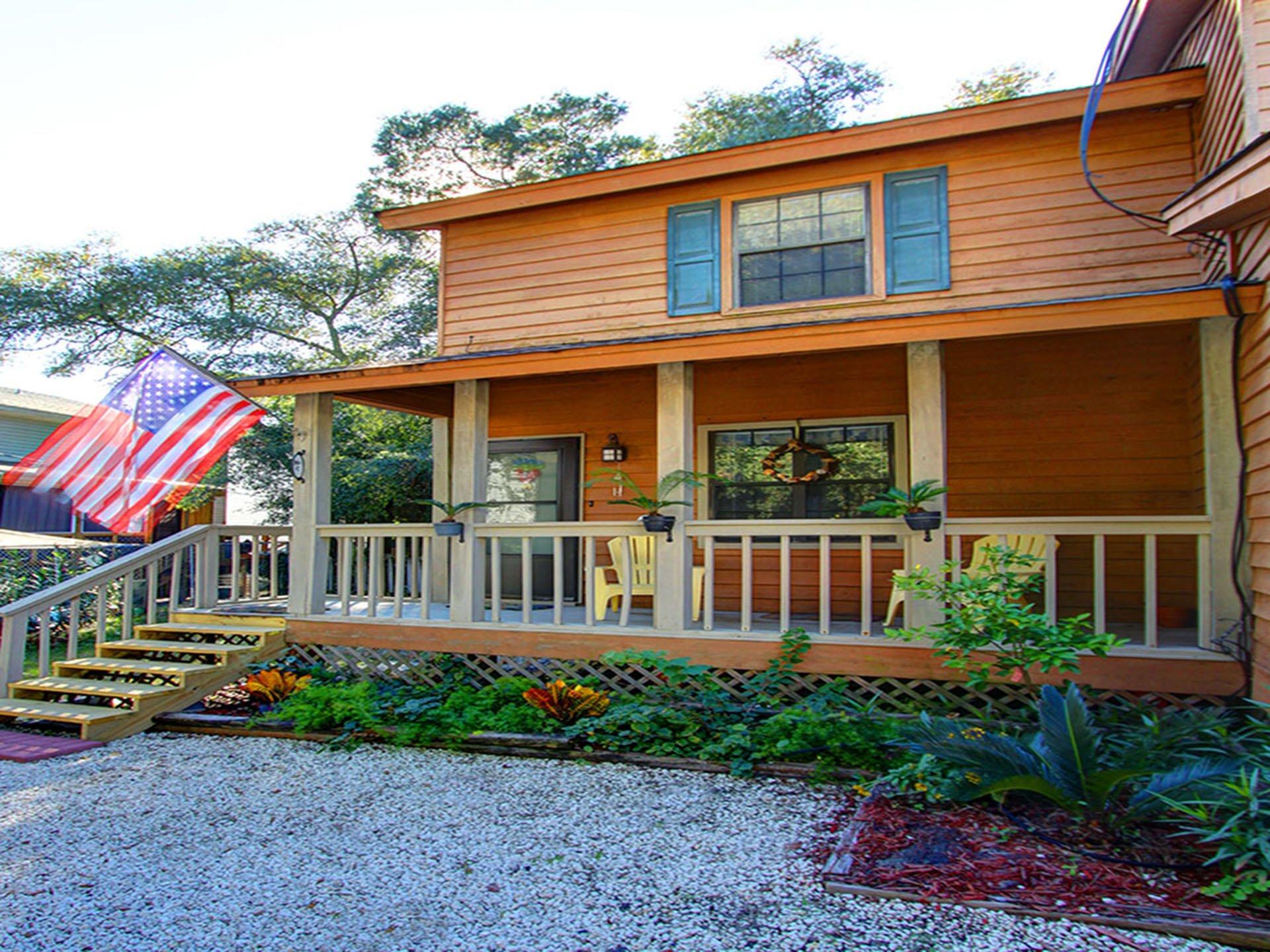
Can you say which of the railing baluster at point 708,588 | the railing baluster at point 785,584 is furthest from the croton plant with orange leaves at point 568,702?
the railing baluster at point 785,584

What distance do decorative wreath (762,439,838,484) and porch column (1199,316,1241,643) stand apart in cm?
332

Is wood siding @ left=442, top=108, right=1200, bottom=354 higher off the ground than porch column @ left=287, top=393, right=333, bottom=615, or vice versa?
wood siding @ left=442, top=108, right=1200, bottom=354

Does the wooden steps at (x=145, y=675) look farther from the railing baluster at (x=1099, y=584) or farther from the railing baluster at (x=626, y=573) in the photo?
the railing baluster at (x=1099, y=584)

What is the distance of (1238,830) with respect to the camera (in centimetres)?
300

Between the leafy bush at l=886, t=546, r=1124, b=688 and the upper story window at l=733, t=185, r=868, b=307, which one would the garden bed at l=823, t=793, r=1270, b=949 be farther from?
the upper story window at l=733, t=185, r=868, b=307

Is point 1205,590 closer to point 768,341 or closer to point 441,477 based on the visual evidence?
point 768,341

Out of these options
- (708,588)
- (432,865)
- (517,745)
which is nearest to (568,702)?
(517,745)

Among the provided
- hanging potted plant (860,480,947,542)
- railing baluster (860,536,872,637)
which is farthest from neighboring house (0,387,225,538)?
hanging potted plant (860,480,947,542)

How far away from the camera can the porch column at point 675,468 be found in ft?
19.8

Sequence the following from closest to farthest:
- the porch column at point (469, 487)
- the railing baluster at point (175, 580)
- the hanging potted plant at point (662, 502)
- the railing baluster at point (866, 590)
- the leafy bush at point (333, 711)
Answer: the railing baluster at point (866, 590), the leafy bush at point (333, 711), the hanging potted plant at point (662, 502), the porch column at point (469, 487), the railing baluster at point (175, 580)

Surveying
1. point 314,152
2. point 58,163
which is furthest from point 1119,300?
point 58,163

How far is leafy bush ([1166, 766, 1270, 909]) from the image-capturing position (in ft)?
9.20

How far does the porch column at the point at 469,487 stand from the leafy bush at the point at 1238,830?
196 inches

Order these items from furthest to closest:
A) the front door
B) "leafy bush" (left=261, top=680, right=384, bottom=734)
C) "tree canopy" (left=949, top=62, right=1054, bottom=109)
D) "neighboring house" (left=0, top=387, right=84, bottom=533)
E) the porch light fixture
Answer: "tree canopy" (left=949, top=62, right=1054, bottom=109)
"neighboring house" (left=0, top=387, right=84, bottom=533)
the front door
the porch light fixture
"leafy bush" (left=261, top=680, right=384, bottom=734)
